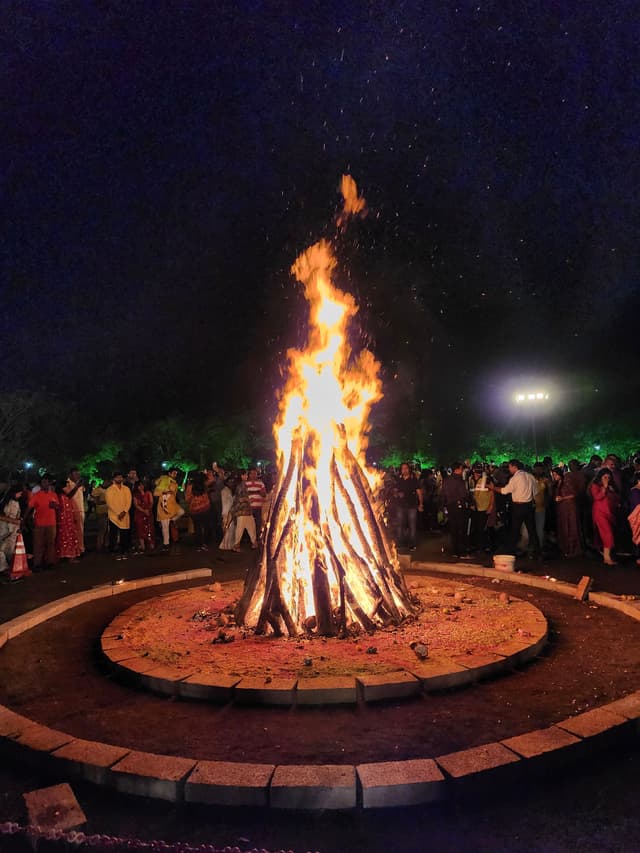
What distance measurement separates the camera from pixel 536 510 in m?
13.5

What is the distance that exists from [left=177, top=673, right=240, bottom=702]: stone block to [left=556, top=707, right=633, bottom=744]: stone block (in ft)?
9.26

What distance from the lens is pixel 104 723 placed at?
17.4 feet

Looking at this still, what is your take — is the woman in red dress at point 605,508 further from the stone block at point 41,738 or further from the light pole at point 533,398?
the light pole at point 533,398

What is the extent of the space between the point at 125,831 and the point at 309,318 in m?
6.86

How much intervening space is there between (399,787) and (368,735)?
38.5 inches

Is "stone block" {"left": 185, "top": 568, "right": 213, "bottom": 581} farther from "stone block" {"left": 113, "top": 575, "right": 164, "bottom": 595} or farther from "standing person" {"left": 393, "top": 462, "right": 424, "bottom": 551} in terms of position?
"standing person" {"left": 393, "top": 462, "right": 424, "bottom": 551}

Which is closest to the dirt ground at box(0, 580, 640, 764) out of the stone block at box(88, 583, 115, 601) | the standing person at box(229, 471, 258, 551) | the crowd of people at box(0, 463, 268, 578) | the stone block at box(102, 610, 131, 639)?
the stone block at box(102, 610, 131, 639)

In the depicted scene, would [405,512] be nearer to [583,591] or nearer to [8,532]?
[583,591]

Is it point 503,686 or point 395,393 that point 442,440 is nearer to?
point 395,393

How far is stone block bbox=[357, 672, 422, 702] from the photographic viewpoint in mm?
5648

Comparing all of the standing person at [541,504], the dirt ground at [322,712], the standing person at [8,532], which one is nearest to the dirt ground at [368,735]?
the dirt ground at [322,712]

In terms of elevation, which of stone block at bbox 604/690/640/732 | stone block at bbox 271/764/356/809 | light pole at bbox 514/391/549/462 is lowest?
stone block at bbox 271/764/356/809

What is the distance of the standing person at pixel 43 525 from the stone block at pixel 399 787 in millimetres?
11010

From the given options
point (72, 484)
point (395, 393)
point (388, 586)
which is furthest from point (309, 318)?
point (395, 393)
